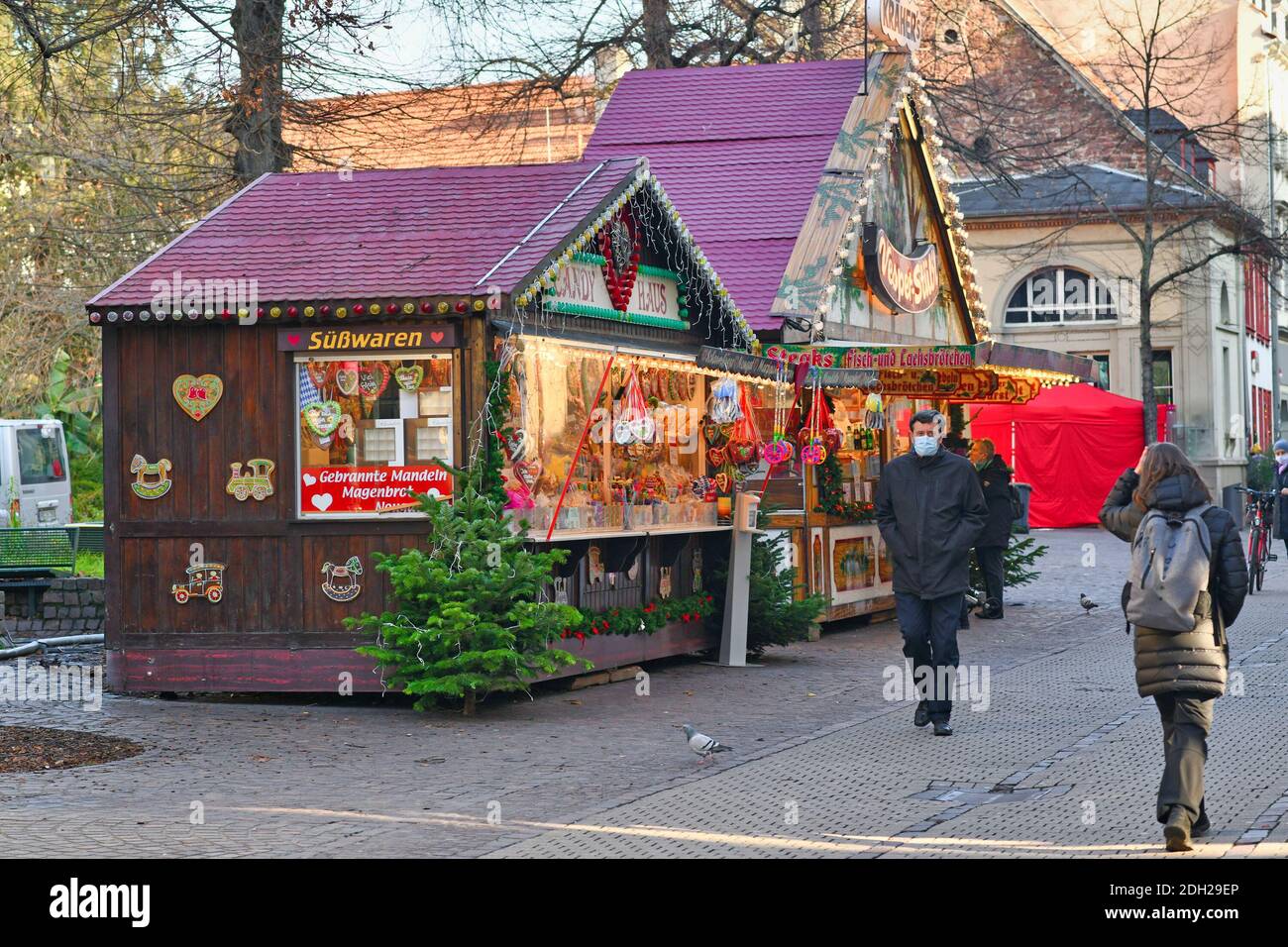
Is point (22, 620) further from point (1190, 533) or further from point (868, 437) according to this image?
point (1190, 533)

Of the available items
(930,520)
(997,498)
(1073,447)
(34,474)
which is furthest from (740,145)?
(1073,447)

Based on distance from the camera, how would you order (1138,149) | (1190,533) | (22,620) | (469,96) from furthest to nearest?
1. (1138,149)
2. (469,96)
3. (22,620)
4. (1190,533)

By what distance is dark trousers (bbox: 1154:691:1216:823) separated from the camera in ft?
25.7

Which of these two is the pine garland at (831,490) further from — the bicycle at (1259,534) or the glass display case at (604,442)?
the bicycle at (1259,534)

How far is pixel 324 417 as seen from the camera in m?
12.8

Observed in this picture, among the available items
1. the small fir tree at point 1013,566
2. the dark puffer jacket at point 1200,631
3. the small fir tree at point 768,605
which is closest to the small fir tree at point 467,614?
the small fir tree at point 768,605

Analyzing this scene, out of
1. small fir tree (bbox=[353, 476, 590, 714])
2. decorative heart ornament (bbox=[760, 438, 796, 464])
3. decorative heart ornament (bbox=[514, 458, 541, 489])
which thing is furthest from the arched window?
small fir tree (bbox=[353, 476, 590, 714])

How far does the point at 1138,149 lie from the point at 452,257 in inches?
1547

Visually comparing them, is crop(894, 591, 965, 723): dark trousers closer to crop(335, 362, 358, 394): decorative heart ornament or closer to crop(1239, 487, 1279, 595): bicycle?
crop(335, 362, 358, 394): decorative heart ornament

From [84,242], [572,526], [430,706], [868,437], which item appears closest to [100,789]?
[430,706]

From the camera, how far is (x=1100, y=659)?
15945 millimetres

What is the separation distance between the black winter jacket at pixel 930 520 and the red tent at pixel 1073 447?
2747 cm

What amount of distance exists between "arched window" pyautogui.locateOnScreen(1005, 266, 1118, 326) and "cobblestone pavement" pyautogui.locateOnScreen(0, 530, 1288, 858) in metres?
33.3

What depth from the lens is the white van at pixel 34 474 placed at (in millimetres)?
30688
